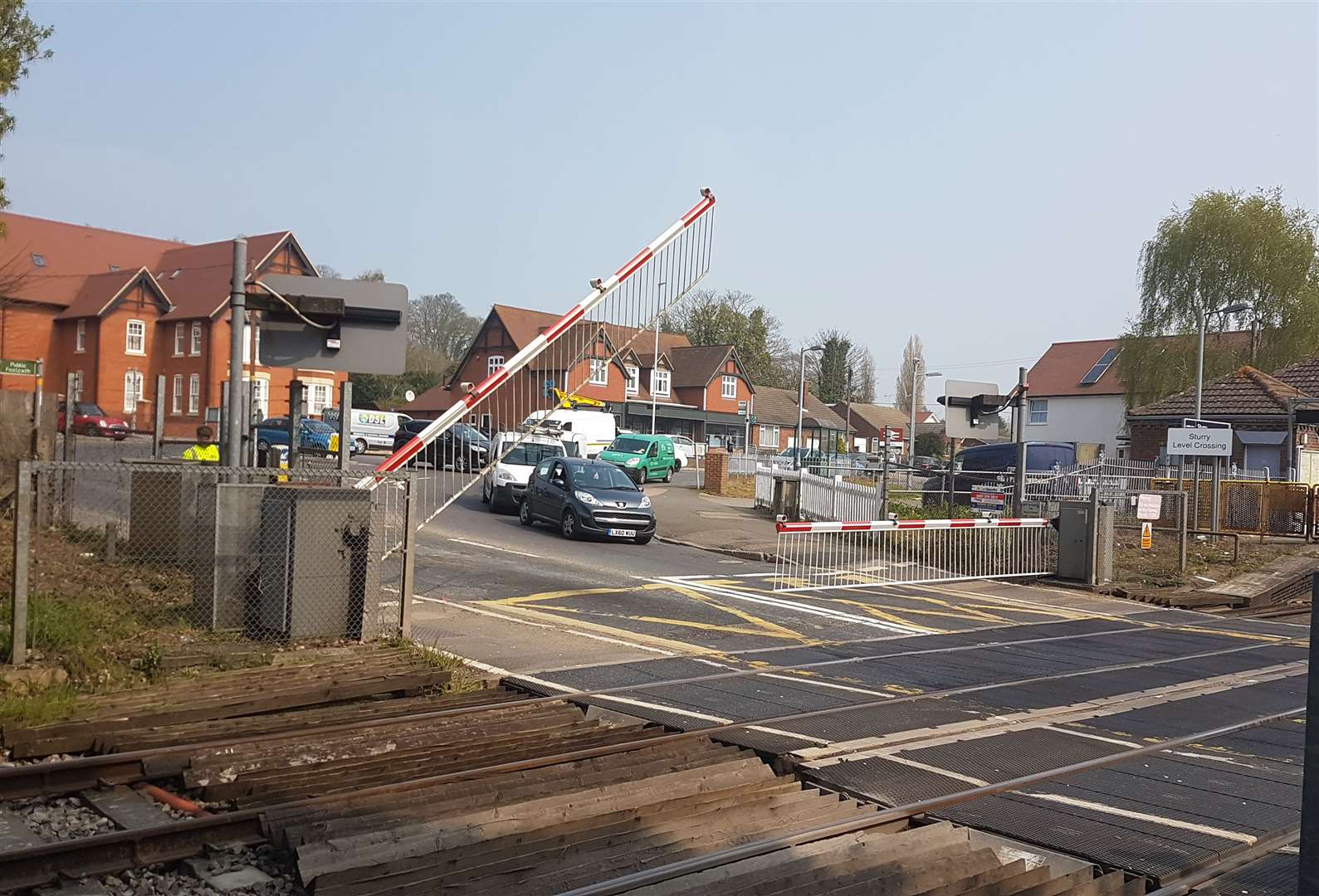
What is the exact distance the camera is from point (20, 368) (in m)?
16.9

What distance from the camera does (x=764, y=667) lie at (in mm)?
10711

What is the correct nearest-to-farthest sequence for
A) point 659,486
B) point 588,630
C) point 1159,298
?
1. point 588,630
2. point 659,486
3. point 1159,298

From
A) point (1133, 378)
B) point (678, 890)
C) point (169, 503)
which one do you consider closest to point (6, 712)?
point (678, 890)

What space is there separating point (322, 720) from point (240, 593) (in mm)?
2737

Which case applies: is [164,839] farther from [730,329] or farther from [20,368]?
[730,329]

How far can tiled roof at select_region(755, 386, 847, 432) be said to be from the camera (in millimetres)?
85750

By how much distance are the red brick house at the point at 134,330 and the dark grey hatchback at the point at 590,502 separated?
3554 centimetres

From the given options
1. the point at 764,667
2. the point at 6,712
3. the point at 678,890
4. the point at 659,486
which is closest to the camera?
the point at 678,890

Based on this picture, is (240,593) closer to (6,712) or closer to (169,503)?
(6,712)

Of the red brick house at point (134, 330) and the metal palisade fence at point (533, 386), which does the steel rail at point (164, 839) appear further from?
the red brick house at point (134, 330)

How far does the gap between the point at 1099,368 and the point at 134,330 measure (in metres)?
54.5

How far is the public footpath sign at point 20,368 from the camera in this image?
655 inches

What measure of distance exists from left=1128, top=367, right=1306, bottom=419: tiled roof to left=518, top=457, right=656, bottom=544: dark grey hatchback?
73.9ft

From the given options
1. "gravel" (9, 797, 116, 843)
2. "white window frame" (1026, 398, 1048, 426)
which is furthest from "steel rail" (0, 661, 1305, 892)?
"white window frame" (1026, 398, 1048, 426)
